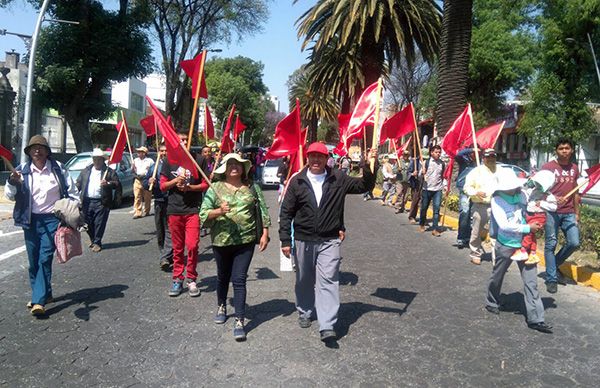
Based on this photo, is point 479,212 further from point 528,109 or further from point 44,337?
point 528,109

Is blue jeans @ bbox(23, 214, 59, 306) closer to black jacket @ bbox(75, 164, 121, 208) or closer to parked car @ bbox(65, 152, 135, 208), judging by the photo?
black jacket @ bbox(75, 164, 121, 208)

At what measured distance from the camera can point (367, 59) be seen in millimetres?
23078

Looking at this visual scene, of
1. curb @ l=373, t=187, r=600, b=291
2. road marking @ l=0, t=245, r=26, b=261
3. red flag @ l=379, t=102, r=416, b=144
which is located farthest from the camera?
red flag @ l=379, t=102, r=416, b=144

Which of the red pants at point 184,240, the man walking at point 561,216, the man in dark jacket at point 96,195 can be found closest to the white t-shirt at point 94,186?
the man in dark jacket at point 96,195

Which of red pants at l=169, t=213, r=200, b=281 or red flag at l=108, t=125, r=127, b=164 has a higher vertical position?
red flag at l=108, t=125, r=127, b=164

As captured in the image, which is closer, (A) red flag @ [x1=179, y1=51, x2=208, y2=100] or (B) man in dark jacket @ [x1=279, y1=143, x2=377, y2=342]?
(B) man in dark jacket @ [x1=279, y1=143, x2=377, y2=342]

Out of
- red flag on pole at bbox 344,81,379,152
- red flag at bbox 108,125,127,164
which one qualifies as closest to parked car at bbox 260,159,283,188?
red flag at bbox 108,125,127,164

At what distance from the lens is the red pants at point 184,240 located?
6.05 m

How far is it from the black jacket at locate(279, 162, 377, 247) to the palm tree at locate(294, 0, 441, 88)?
53.5ft

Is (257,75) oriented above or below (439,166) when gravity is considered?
above

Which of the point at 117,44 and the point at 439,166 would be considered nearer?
the point at 439,166

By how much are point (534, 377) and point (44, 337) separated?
13.1 ft

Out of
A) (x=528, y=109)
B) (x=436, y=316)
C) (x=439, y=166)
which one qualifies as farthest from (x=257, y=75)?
(x=436, y=316)

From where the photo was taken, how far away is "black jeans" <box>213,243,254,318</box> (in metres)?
4.78
